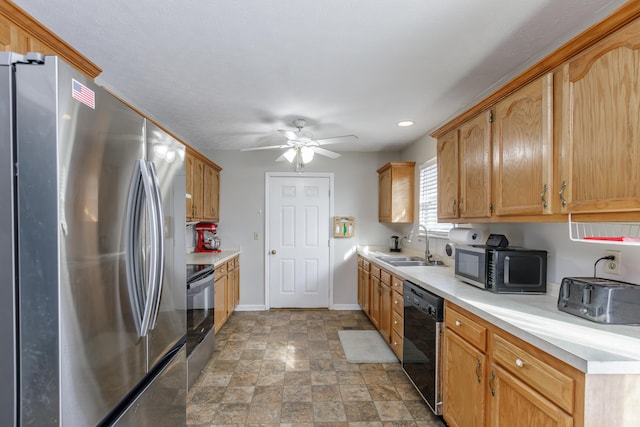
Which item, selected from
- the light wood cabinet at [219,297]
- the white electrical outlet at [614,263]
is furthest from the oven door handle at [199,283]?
the white electrical outlet at [614,263]

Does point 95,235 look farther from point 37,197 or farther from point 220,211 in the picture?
point 220,211

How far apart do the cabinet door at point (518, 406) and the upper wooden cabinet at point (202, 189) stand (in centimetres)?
302

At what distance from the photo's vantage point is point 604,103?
51.4 inches

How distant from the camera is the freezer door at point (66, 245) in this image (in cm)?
85

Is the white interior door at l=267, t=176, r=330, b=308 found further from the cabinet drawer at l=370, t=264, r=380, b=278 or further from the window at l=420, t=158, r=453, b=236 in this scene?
the window at l=420, t=158, r=453, b=236

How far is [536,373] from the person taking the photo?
1294mm

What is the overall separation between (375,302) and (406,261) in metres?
0.65

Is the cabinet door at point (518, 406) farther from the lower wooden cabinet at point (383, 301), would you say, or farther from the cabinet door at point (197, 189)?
the cabinet door at point (197, 189)

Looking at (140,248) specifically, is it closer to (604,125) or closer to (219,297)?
(604,125)

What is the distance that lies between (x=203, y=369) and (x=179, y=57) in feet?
8.51

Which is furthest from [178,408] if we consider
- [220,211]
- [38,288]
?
[220,211]

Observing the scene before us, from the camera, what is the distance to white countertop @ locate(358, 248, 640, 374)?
1.07 m

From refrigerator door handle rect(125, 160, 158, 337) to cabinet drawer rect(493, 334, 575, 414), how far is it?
5.07 feet

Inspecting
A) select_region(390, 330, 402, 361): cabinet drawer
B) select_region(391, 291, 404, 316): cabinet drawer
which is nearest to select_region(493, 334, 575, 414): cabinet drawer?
select_region(391, 291, 404, 316): cabinet drawer
